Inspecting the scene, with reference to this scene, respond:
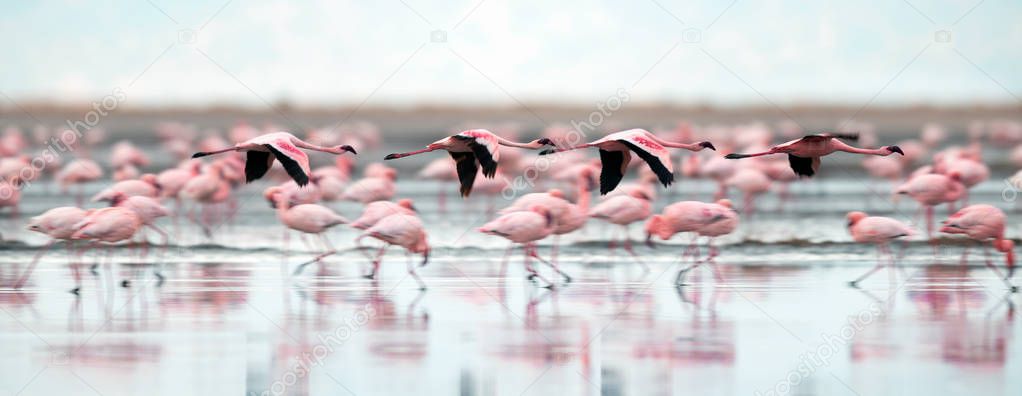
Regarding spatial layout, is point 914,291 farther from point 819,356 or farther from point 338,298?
point 338,298

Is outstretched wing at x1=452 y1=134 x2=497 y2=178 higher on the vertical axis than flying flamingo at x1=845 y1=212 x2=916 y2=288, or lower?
higher

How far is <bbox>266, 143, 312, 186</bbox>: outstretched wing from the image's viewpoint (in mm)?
11508

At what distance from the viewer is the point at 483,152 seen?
1162 centimetres

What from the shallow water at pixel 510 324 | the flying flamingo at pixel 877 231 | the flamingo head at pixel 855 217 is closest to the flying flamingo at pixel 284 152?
the shallow water at pixel 510 324

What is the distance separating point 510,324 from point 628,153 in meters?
2.81

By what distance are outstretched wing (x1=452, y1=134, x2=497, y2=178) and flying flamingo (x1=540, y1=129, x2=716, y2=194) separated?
0.48m

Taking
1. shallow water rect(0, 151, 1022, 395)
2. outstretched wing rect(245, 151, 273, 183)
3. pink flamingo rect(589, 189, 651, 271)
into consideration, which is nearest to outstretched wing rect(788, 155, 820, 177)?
shallow water rect(0, 151, 1022, 395)

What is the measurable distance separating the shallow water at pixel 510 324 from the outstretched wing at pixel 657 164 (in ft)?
3.51

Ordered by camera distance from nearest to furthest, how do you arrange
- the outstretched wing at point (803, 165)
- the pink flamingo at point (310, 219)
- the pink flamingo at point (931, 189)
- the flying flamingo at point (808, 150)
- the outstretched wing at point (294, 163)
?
the outstretched wing at point (294, 163) → the flying flamingo at point (808, 150) → the outstretched wing at point (803, 165) → the pink flamingo at point (310, 219) → the pink flamingo at point (931, 189)

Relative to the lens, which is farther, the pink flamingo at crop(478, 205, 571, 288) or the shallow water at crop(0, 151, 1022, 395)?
the pink flamingo at crop(478, 205, 571, 288)

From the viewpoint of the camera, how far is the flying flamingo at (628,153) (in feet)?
37.5

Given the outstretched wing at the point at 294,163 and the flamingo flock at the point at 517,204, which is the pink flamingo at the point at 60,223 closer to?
the flamingo flock at the point at 517,204

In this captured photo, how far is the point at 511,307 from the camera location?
11539 millimetres

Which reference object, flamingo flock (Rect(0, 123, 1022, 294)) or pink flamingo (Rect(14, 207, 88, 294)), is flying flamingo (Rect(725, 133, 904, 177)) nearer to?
flamingo flock (Rect(0, 123, 1022, 294))
